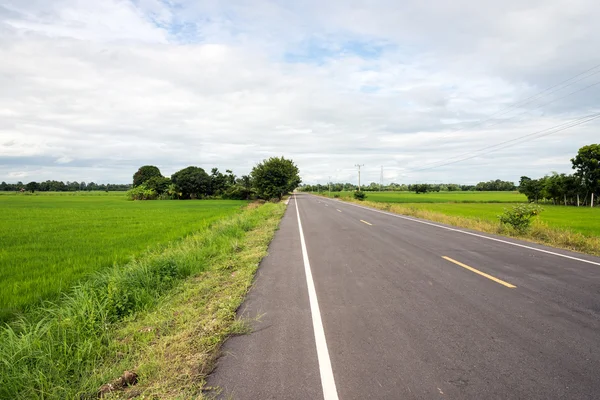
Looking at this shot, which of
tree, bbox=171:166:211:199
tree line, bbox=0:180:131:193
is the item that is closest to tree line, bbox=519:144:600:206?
tree, bbox=171:166:211:199

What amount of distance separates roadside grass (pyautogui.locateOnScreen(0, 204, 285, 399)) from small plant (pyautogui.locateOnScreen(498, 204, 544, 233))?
12.5 meters

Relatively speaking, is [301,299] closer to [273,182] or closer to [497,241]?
[497,241]

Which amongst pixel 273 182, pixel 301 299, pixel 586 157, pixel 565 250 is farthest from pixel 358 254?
pixel 586 157

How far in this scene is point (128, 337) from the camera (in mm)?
4012

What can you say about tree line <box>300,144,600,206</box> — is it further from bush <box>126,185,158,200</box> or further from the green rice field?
bush <box>126,185,158,200</box>

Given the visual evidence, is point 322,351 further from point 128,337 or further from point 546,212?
point 546,212

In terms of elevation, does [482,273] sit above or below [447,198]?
below

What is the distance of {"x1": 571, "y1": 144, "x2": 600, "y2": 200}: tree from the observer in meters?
44.5

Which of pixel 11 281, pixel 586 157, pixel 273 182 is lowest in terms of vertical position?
pixel 11 281

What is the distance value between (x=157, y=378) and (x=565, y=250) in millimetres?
11507

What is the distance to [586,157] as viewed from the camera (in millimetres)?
46344

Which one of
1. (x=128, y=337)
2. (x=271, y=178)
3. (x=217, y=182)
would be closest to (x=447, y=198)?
(x=271, y=178)

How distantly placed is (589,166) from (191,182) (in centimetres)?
6969

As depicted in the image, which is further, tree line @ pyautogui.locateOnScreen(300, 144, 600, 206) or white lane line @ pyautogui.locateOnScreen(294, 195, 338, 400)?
tree line @ pyautogui.locateOnScreen(300, 144, 600, 206)
